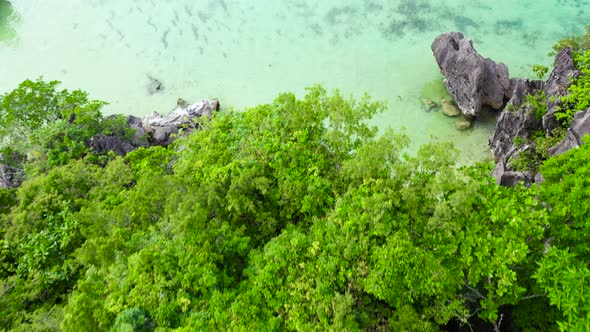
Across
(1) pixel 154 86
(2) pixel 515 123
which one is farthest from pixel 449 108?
(1) pixel 154 86

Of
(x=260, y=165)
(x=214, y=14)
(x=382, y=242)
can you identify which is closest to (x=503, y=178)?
(x=382, y=242)

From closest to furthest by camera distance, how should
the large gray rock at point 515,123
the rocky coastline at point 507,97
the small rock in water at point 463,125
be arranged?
1. the rocky coastline at point 507,97
2. the large gray rock at point 515,123
3. the small rock in water at point 463,125

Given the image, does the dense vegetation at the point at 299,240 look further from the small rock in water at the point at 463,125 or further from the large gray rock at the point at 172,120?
the small rock in water at the point at 463,125

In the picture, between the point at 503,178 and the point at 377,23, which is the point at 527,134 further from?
the point at 377,23

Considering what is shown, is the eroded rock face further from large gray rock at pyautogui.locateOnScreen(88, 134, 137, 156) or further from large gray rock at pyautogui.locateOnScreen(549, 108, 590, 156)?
large gray rock at pyautogui.locateOnScreen(549, 108, 590, 156)

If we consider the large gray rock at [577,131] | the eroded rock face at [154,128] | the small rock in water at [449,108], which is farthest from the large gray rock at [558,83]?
the eroded rock face at [154,128]

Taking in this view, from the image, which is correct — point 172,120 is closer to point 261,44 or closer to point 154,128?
point 154,128
